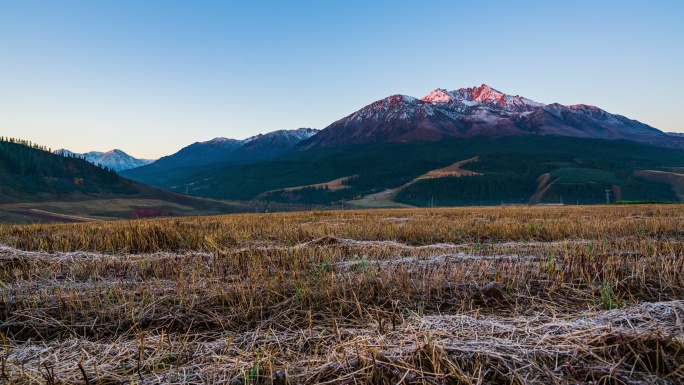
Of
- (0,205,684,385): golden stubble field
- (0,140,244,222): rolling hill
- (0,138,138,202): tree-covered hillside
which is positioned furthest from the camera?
(0,138,138,202): tree-covered hillside

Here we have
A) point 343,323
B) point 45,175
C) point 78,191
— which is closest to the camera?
point 343,323

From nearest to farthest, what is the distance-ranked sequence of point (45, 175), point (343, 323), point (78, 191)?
point (343, 323) → point (78, 191) → point (45, 175)

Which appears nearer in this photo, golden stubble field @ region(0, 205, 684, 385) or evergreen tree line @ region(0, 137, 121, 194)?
golden stubble field @ region(0, 205, 684, 385)

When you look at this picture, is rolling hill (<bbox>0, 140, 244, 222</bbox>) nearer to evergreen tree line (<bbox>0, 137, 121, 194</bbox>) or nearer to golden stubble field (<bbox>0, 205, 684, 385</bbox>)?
evergreen tree line (<bbox>0, 137, 121, 194</bbox>)

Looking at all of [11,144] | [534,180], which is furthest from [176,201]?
[534,180]

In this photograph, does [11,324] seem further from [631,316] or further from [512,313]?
[631,316]

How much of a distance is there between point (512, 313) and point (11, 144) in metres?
198

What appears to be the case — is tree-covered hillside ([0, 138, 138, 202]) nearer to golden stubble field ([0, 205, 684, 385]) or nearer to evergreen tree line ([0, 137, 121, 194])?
evergreen tree line ([0, 137, 121, 194])

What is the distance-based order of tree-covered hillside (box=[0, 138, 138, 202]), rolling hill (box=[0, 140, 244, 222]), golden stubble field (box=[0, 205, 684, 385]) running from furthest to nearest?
tree-covered hillside (box=[0, 138, 138, 202]), rolling hill (box=[0, 140, 244, 222]), golden stubble field (box=[0, 205, 684, 385])

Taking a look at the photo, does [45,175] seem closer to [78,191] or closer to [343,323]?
[78,191]

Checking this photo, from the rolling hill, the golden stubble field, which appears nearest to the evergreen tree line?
the rolling hill

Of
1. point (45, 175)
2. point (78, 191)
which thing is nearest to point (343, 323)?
point (78, 191)

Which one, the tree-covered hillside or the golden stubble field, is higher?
the tree-covered hillside

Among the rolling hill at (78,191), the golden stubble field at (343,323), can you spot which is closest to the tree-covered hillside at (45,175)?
the rolling hill at (78,191)
